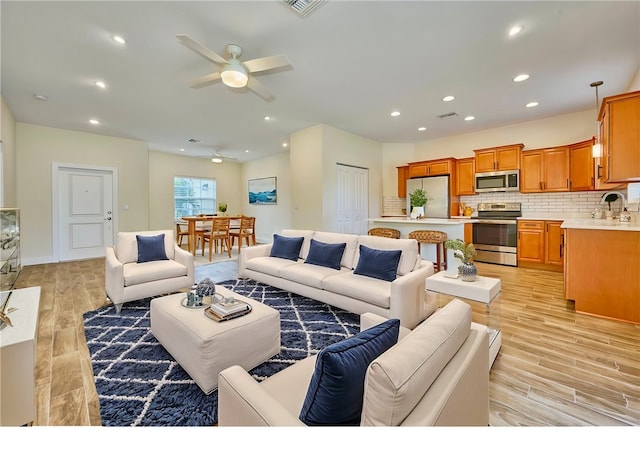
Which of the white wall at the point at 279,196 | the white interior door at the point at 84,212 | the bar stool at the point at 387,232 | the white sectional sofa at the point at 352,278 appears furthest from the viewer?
the white wall at the point at 279,196

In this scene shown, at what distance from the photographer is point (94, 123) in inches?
203

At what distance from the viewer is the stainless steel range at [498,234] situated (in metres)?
5.14

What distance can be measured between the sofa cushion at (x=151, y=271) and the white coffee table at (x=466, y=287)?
2.89 m

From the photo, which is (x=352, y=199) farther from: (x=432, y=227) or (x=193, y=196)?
(x=193, y=196)

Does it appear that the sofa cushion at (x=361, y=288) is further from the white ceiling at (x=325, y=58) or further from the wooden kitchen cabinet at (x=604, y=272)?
the white ceiling at (x=325, y=58)

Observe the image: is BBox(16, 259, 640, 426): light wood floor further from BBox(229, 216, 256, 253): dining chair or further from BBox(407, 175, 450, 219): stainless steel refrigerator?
BBox(229, 216, 256, 253): dining chair

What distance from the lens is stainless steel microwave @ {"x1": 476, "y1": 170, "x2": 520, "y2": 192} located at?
5246mm

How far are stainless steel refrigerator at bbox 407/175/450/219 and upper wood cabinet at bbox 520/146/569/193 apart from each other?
1.35 metres

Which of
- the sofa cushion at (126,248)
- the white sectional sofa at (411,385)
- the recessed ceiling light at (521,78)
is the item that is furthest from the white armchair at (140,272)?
the recessed ceiling light at (521,78)

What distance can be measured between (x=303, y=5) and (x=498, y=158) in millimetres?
4937

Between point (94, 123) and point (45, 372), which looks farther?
point (94, 123)

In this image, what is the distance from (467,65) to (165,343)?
4.17m
